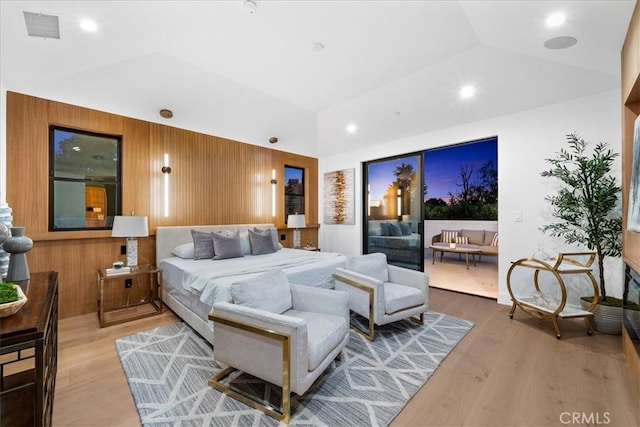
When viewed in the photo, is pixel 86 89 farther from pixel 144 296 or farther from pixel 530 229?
pixel 530 229

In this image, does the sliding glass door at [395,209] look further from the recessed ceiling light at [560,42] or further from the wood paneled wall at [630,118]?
the wood paneled wall at [630,118]

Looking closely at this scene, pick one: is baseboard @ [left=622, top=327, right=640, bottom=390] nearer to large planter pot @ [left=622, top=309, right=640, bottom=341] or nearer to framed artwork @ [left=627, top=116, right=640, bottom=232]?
large planter pot @ [left=622, top=309, right=640, bottom=341]

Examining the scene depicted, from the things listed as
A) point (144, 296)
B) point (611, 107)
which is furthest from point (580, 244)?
point (144, 296)

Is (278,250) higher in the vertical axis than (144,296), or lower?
→ higher

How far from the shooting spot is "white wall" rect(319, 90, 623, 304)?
3160 millimetres

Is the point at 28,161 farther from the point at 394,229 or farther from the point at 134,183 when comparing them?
the point at 394,229

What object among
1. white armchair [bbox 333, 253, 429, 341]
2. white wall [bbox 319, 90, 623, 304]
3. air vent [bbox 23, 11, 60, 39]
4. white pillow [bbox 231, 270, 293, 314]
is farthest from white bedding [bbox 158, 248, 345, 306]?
air vent [bbox 23, 11, 60, 39]

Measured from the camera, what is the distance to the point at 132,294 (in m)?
3.88

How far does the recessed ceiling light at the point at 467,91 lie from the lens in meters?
3.62

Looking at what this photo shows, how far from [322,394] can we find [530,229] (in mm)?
3461

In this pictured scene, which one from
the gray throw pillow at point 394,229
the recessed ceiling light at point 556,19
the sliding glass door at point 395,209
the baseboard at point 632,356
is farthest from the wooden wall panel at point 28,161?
the baseboard at point 632,356

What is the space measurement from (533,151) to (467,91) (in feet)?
3.93

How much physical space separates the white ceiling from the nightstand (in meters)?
2.21

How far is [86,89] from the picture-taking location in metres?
3.27
